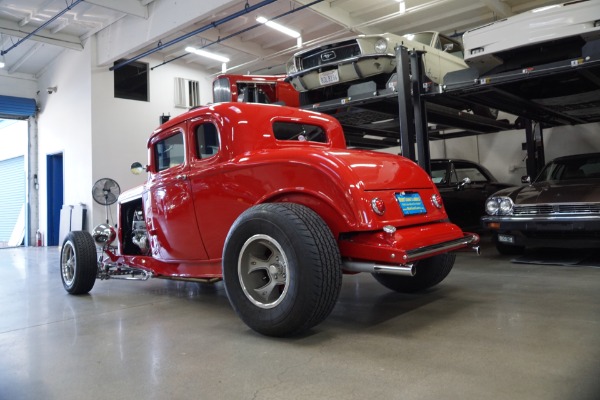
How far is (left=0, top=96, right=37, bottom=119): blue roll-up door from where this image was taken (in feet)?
42.0

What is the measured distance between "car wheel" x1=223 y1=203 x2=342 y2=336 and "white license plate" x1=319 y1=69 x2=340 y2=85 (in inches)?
135

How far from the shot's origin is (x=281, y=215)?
249 centimetres

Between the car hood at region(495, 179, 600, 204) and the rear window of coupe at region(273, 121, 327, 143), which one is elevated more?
the rear window of coupe at region(273, 121, 327, 143)

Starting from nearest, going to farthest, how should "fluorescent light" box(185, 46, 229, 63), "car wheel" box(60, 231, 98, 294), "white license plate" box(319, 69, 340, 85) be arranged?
"car wheel" box(60, 231, 98, 294), "white license plate" box(319, 69, 340, 85), "fluorescent light" box(185, 46, 229, 63)

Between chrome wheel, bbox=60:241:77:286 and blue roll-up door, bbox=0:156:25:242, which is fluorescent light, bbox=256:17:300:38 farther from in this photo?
blue roll-up door, bbox=0:156:25:242

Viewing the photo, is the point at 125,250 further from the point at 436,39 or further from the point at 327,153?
the point at 436,39

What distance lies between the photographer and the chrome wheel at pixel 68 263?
4.40 metres

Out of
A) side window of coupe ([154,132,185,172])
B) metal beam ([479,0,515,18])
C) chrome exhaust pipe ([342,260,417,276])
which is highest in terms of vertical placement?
metal beam ([479,0,515,18])

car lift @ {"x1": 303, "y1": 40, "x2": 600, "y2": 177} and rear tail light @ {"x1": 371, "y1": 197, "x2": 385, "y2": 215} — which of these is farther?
car lift @ {"x1": 303, "y1": 40, "x2": 600, "y2": 177}

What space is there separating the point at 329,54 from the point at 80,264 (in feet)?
12.6

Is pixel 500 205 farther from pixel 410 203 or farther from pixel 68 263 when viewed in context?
pixel 68 263

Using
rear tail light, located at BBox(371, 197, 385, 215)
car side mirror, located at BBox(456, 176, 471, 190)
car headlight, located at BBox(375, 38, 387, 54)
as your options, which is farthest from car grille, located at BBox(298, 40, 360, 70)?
rear tail light, located at BBox(371, 197, 385, 215)

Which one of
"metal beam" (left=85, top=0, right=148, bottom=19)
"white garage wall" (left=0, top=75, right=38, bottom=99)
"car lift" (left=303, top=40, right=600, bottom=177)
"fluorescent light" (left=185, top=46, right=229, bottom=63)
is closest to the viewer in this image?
"car lift" (left=303, top=40, right=600, bottom=177)

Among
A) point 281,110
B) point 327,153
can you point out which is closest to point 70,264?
point 281,110
